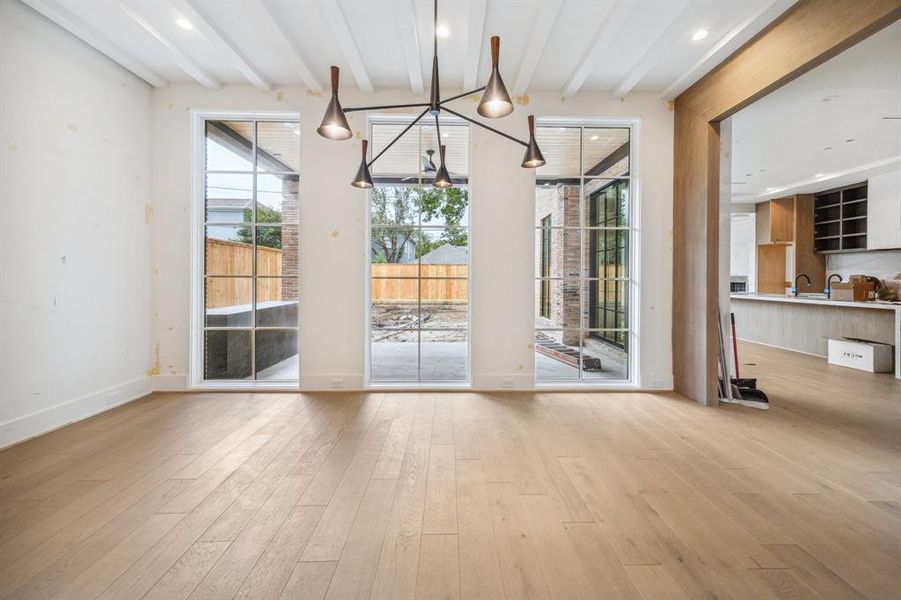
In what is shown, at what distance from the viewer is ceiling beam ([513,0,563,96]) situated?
2.92 meters

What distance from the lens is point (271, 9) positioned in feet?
9.76

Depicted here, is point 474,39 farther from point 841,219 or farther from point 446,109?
point 841,219

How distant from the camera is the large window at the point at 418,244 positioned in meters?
4.35

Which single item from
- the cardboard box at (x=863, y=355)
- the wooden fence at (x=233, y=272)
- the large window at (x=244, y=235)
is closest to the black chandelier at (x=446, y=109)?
the large window at (x=244, y=235)

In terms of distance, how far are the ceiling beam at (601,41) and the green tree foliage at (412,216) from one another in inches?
61.7

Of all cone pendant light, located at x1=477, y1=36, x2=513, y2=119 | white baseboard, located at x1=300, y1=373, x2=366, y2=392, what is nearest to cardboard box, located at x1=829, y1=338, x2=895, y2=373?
cone pendant light, located at x1=477, y1=36, x2=513, y2=119

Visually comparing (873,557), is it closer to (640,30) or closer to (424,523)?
(424,523)

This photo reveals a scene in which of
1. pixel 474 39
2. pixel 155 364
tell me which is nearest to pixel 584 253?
pixel 474 39

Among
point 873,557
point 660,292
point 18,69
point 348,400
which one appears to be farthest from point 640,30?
point 18,69

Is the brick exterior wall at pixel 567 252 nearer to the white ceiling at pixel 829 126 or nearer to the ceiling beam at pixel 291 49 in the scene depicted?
the white ceiling at pixel 829 126

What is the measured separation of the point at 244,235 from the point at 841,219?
34.8ft

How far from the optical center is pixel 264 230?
14.4 feet

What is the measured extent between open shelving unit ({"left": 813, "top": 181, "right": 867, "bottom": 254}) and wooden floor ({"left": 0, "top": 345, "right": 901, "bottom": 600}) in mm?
5844

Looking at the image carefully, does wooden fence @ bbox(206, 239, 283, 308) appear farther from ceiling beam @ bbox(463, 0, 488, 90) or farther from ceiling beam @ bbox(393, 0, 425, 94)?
ceiling beam @ bbox(463, 0, 488, 90)
